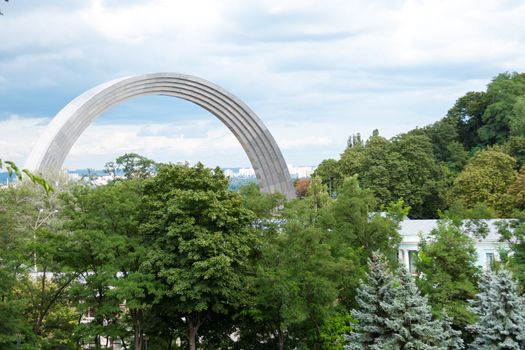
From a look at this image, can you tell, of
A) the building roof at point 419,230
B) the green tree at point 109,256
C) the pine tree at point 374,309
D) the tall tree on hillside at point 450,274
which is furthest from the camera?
the building roof at point 419,230

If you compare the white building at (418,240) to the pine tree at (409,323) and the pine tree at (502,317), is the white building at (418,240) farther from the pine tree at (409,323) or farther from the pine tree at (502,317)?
the pine tree at (409,323)

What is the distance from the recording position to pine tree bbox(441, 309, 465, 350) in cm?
1977

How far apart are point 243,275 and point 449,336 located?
6.57 metres

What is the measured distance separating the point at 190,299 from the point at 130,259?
213cm

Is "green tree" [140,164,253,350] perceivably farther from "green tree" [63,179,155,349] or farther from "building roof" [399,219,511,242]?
"building roof" [399,219,511,242]

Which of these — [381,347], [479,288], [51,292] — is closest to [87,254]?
[51,292]

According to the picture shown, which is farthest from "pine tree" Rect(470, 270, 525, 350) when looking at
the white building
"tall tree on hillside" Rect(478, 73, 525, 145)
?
"tall tree on hillside" Rect(478, 73, 525, 145)

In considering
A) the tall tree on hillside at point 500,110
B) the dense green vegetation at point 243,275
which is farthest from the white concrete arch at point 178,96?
the tall tree on hillside at point 500,110

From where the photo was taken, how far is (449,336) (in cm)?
1992

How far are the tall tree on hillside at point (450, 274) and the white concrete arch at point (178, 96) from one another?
72.5ft

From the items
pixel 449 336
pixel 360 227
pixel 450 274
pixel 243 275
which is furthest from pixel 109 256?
pixel 450 274

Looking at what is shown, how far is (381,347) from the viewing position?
18781mm

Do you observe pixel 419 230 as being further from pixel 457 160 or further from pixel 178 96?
pixel 457 160

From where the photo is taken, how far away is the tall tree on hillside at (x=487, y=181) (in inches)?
1864
